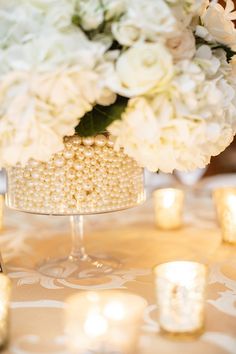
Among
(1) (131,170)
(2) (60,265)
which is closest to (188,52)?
(1) (131,170)

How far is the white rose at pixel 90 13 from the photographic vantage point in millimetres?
887

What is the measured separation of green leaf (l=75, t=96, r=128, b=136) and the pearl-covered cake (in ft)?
0.21

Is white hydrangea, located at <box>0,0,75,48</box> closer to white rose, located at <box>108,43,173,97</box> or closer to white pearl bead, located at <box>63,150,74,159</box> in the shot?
white rose, located at <box>108,43,173,97</box>

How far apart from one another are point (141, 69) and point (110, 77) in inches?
1.9

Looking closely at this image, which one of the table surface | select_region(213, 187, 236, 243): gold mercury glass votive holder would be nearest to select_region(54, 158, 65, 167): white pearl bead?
the table surface

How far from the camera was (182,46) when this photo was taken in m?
0.95

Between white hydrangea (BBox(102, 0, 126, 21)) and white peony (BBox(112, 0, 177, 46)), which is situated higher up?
white hydrangea (BBox(102, 0, 126, 21))

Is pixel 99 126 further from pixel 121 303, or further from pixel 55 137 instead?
pixel 121 303

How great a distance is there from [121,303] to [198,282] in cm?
12

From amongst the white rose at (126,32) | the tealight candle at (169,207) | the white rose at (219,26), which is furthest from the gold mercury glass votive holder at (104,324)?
the tealight candle at (169,207)

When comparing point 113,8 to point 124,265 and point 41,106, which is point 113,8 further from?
point 124,265

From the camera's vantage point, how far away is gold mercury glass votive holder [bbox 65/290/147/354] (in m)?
0.76

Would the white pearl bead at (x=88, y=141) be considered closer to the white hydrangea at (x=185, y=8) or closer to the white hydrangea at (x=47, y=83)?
the white hydrangea at (x=47, y=83)

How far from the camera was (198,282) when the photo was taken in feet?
2.76
